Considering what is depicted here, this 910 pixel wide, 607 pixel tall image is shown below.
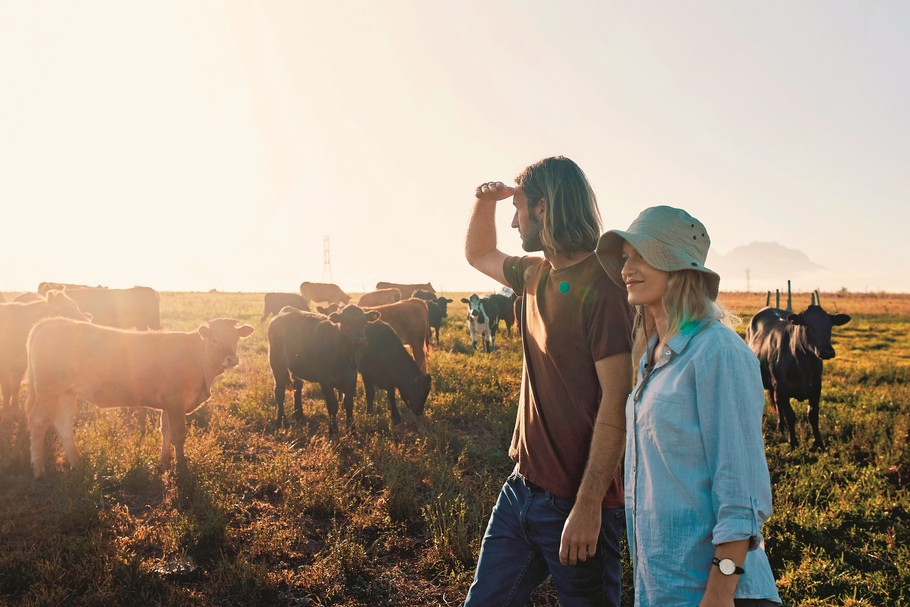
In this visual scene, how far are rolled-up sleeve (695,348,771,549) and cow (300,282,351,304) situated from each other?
42.7 m

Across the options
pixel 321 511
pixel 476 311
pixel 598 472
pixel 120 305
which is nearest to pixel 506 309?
pixel 476 311

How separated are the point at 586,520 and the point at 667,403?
717 millimetres

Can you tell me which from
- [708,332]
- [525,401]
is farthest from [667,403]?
[525,401]

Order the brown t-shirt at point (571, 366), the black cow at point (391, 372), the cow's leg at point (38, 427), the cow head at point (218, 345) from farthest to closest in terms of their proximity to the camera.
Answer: the black cow at point (391, 372) < the cow head at point (218, 345) < the cow's leg at point (38, 427) < the brown t-shirt at point (571, 366)

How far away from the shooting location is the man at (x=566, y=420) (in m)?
2.48

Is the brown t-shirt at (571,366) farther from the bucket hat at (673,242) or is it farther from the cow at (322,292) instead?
the cow at (322,292)

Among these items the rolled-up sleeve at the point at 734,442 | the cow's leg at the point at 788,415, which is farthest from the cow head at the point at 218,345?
the cow's leg at the point at 788,415

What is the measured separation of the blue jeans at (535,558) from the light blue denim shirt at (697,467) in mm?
417

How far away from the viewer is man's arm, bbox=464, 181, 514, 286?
3.47 m

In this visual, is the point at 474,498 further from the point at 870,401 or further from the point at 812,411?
the point at 870,401

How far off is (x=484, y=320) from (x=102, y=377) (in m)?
13.8

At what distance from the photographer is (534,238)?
2.90 metres

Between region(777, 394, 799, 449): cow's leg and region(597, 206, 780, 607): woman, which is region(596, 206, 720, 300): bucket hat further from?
region(777, 394, 799, 449): cow's leg

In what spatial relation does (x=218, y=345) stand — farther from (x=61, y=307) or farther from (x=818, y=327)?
(x=818, y=327)
